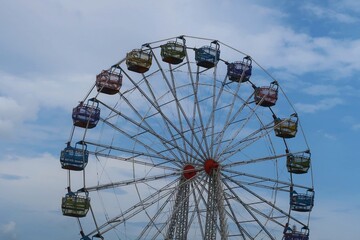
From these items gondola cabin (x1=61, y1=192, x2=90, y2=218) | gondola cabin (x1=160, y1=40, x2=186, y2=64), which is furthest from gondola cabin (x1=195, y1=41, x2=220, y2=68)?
gondola cabin (x1=61, y1=192, x2=90, y2=218)

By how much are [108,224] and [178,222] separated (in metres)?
4.41

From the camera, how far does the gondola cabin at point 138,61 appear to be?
46.3 m

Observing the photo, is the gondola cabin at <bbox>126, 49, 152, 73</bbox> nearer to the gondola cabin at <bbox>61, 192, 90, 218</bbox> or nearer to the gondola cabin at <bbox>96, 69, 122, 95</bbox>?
the gondola cabin at <bbox>96, 69, 122, 95</bbox>

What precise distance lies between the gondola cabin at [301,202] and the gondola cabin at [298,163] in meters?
1.65

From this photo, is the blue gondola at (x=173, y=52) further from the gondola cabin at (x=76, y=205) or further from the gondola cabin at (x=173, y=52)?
the gondola cabin at (x=76, y=205)

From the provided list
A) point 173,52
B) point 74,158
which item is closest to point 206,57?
point 173,52

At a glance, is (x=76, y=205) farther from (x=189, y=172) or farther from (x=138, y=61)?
(x=138, y=61)

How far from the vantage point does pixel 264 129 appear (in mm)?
48344

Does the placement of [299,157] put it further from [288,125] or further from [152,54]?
[152,54]

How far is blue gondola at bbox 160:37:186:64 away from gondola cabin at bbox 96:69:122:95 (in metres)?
3.45

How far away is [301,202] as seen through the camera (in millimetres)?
48469

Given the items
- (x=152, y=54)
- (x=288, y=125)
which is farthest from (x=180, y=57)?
(x=288, y=125)

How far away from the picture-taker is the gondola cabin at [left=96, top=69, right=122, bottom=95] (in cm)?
4606

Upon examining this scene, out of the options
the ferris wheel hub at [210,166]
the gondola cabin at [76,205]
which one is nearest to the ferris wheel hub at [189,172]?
the ferris wheel hub at [210,166]
